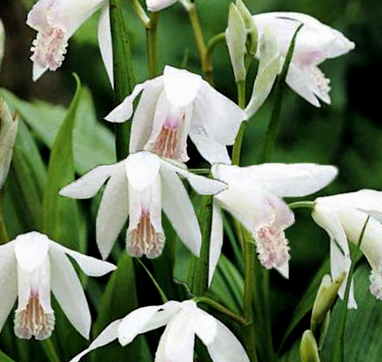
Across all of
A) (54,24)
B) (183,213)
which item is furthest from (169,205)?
(54,24)

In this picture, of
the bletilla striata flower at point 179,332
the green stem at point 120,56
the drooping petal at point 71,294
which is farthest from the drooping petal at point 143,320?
the green stem at point 120,56

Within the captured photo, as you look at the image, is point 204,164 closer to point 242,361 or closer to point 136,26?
point 136,26

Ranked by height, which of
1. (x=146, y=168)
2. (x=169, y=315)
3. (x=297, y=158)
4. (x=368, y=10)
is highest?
(x=146, y=168)

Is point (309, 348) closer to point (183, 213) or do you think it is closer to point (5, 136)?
point (183, 213)

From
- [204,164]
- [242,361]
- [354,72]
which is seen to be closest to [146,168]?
[242,361]

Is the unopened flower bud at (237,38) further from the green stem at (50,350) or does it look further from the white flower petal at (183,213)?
the green stem at (50,350)

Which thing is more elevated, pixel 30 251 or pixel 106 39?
pixel 106 39
